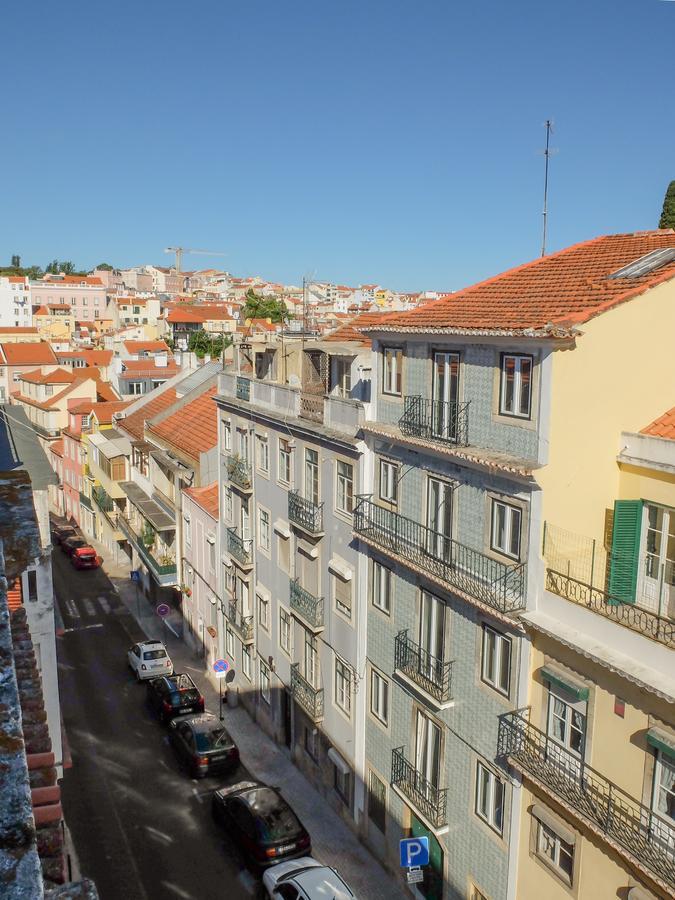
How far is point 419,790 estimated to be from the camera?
1914cm

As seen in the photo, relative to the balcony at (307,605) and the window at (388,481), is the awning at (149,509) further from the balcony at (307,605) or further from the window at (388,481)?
the window at (388,481)

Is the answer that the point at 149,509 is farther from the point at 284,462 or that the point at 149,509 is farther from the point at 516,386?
the point at 516,386

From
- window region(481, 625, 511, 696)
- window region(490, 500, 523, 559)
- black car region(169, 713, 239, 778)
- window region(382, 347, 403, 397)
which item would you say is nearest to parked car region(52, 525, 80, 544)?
Answer: black car region(169, 713, 239, 778)

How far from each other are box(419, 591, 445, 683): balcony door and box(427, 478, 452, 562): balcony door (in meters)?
1.23

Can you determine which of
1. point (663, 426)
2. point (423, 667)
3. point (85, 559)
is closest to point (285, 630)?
point (423, 667)

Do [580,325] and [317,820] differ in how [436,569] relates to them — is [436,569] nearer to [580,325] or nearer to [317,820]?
[580,325]

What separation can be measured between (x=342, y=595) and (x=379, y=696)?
308 cm

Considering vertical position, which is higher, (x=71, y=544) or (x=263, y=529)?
(x=263, y=529)

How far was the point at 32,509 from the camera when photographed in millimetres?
6988

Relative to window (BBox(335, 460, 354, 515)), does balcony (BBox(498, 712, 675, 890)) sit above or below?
below

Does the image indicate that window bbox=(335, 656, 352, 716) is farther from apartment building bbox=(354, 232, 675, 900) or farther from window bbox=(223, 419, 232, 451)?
window bbox=(223, 419, 232, 451)

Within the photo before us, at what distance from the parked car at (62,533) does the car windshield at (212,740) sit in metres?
30.9

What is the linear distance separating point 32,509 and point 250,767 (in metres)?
22.9

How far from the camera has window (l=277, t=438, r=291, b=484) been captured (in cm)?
2585
